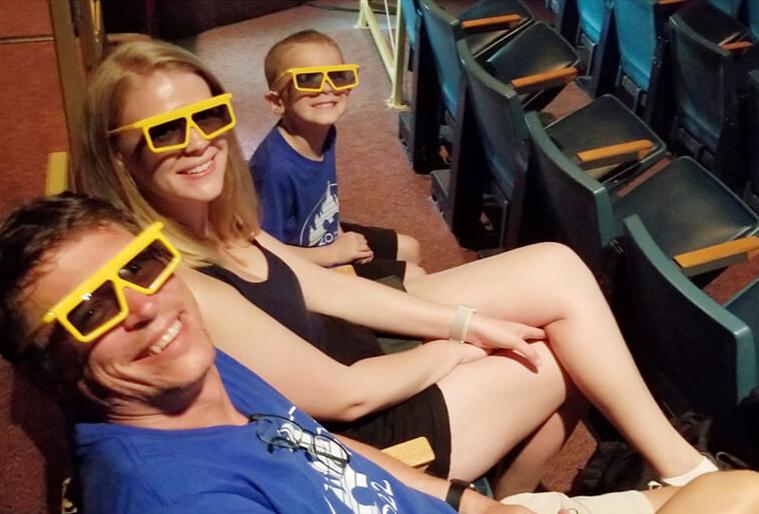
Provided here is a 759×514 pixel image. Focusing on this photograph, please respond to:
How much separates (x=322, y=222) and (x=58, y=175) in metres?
0.62

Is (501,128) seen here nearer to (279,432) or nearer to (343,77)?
(343,77)

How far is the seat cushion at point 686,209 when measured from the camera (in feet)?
6.71

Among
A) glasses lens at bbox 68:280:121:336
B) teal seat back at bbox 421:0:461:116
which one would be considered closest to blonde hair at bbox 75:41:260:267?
glasses lens at bbox 68:280:121:336

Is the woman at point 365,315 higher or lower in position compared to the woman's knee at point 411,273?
higher

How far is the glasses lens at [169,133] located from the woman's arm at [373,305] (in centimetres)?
33

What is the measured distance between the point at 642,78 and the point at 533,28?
45 centimetres

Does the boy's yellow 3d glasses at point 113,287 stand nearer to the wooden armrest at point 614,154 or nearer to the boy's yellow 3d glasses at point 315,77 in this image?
the boy's yellow 3d glasses at point 315,77

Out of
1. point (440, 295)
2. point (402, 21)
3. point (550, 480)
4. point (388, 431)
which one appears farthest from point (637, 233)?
point (402, 21)

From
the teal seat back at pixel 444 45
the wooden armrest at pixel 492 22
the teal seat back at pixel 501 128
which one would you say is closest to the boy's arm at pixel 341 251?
the teal seat back at pixel 501 128

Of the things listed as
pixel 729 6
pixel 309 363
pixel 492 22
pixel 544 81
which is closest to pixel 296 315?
pixel 309 363

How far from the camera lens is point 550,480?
185 cm

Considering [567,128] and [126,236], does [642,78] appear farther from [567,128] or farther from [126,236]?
[126,236]

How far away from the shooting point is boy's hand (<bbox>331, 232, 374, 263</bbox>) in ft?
6.31

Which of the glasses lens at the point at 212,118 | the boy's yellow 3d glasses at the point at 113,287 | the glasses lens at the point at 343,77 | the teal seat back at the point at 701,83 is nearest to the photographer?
the boy's yellow 3d glasses at the point at 113,287
